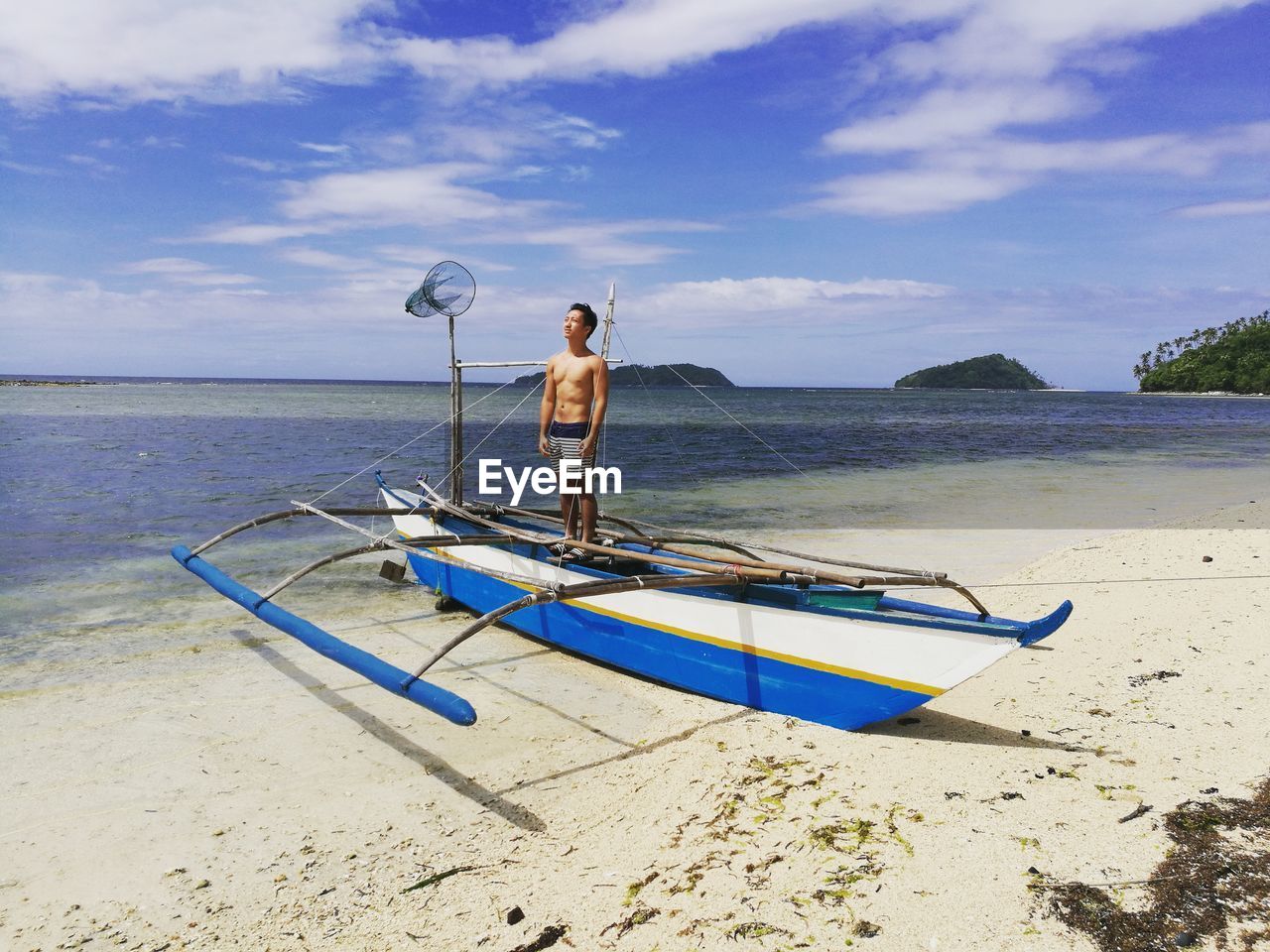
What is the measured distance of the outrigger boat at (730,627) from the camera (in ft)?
13.1

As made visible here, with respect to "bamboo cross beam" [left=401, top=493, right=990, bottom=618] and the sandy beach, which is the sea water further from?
the sandy beach

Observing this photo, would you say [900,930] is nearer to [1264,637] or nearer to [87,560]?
[1264,637]

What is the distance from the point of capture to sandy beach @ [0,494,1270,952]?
2863 mm

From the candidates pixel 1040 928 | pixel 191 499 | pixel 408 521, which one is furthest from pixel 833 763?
pixel 191 499

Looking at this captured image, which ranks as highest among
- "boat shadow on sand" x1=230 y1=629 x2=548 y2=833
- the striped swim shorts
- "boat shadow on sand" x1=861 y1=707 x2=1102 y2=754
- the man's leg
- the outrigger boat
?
the striped swim shorts

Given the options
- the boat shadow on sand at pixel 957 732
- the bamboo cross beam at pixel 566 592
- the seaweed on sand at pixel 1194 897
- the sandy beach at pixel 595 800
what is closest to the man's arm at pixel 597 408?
the bamboo cross beam at pixel 566 592

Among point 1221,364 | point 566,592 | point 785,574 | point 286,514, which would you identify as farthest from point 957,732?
point 1221,364

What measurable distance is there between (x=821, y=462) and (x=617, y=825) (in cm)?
2233

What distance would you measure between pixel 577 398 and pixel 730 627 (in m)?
2.14

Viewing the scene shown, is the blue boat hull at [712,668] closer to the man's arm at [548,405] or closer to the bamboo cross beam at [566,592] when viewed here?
the bamboo cross beam at [566,592]

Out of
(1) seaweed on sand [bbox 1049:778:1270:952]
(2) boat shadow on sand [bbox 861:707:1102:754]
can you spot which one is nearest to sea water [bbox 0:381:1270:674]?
(2) boat shadow on sand [bbox 861:707:1102:754]

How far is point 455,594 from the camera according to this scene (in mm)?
7520

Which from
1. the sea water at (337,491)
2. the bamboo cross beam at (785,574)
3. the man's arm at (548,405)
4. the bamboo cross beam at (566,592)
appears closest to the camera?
the bamboo cross beam at (566,592)

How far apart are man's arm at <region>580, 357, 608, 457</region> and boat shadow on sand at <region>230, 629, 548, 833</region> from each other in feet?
7.88
